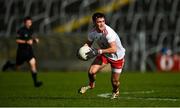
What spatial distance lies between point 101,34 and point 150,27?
20413mm

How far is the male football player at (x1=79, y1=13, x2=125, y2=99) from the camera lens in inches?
504

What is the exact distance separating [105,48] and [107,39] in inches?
13.7

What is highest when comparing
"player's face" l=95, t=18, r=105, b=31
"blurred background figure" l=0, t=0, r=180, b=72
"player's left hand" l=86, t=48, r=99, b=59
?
"player's face" l=95, t=18, r=105, b=31

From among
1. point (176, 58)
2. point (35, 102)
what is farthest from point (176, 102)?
point (176, 58)

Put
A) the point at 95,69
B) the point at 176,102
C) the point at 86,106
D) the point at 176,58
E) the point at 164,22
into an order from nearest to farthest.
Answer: the point at 86,106 < the point at 176,102 < the point at 95,69 < the point at 176,58 < the point at 164,22

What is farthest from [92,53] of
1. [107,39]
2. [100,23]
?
[100,23]

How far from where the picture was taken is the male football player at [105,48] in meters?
12.8

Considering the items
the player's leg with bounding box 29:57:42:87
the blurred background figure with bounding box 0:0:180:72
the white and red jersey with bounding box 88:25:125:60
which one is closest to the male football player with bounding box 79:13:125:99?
the white and red jersey with bounding box 88:25:125:60

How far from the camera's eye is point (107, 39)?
1292 cm

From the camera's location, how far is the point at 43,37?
30.6 meters

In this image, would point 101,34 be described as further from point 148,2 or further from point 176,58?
point 148,2

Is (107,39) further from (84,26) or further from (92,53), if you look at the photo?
(84,26)

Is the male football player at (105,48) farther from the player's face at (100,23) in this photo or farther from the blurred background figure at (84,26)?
the blurred background figure at (84,26)

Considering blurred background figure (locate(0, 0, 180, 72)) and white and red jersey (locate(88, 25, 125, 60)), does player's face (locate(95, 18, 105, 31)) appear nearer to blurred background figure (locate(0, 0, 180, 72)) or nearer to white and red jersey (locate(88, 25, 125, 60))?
white and red jersey (locate(88, 25, 125, 60))
